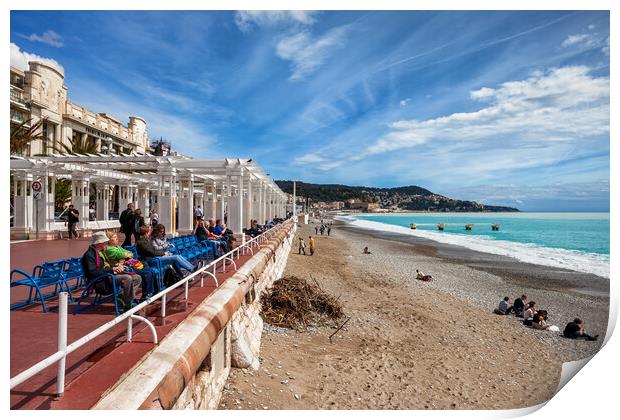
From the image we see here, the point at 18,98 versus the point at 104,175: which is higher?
the point at 18,98

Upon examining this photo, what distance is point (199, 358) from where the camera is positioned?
315 cm

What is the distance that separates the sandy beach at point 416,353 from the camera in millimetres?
5418

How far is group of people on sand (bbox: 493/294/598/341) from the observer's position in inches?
377

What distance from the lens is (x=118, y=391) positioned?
7.36 ft

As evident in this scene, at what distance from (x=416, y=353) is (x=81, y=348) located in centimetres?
645

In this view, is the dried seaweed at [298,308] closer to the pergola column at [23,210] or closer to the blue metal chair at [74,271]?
the blue metal chair at [74,271]

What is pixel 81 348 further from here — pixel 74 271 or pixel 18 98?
pixel 18 98

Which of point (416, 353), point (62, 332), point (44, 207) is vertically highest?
point (44, 207)

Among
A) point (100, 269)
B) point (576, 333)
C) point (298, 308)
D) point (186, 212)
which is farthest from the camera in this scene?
point (186, 212)

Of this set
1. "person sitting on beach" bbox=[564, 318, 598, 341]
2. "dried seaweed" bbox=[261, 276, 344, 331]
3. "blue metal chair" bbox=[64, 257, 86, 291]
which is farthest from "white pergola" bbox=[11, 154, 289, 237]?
"person sitting on beach" bbox=[564, 318, 598, 341]

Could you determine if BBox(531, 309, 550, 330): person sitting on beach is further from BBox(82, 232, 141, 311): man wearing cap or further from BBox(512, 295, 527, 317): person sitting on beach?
BBox(82, 232, 141, 311): man wearing cap

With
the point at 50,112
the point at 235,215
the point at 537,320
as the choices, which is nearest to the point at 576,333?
the point at 537,320

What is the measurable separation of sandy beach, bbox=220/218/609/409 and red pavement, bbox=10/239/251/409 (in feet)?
5.35

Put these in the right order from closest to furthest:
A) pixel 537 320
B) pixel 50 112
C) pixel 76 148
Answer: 1. pixel 537 320
2. pixel 76 148
3. pixel 50 112
